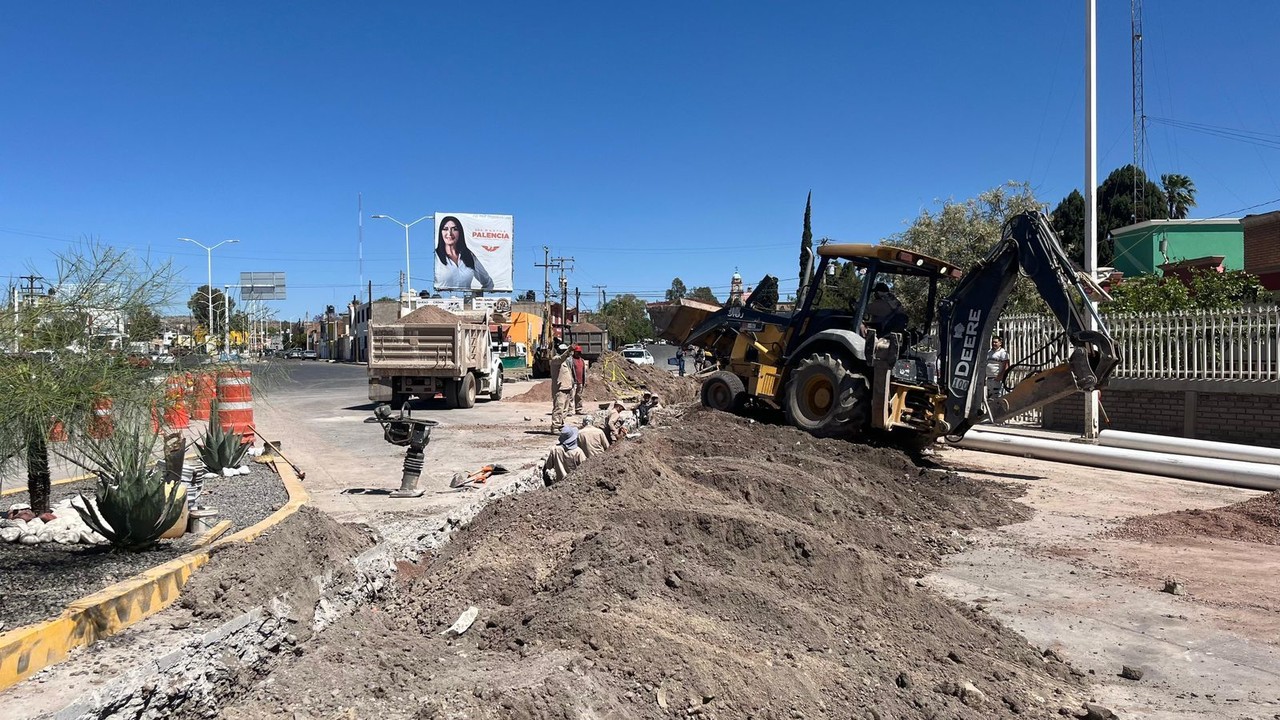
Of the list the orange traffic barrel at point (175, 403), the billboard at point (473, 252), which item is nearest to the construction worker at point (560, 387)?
the orange traffic barrel at point (175, 403)

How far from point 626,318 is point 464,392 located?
275 ft

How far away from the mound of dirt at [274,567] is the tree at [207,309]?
1.93 m

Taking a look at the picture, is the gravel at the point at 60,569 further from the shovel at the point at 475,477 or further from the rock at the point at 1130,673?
the rock at the point at 1130,673

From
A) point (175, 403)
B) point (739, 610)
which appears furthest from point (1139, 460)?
point (175, 403)

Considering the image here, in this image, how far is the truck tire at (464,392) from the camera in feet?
68.4

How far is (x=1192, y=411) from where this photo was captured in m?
14.4

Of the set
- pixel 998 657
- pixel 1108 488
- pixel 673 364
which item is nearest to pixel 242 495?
pixel 998 657

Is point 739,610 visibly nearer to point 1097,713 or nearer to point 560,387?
point 1097,713

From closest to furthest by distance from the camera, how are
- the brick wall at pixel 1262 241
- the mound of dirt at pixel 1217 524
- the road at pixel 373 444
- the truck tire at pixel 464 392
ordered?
the mound of dirt at pixel 1217 524
the road at pixel 373 444
the truck tire at pixel 464 392
the brick wall at pixel 1262 241

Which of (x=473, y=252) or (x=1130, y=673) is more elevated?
(x=473, y=252)

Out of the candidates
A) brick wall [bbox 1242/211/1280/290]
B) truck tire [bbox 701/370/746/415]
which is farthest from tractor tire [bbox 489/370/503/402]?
brick wall [bbox 1242/211/1280/290]

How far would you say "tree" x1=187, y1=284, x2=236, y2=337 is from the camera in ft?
22.6

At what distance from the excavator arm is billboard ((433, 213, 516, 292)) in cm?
5018

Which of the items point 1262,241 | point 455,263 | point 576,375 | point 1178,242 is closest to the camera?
point 576,375
